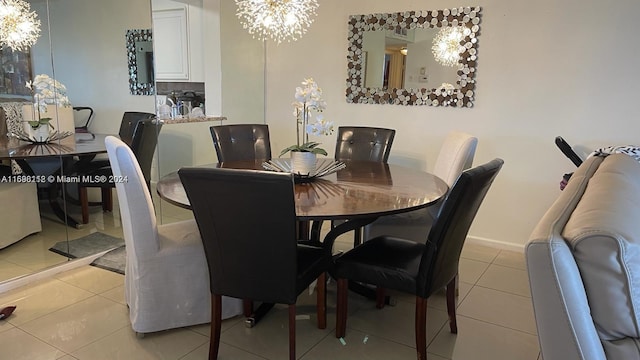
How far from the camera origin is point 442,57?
150 inches

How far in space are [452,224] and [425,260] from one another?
0.68ft

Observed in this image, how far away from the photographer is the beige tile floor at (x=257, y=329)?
2.25 m

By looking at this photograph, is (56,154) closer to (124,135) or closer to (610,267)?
(124,135)

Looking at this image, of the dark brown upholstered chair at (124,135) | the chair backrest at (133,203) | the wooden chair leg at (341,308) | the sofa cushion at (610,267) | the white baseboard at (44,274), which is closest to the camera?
the sofa cushion at (610,267)

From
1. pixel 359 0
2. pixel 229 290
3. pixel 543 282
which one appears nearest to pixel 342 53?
pixel 359 0

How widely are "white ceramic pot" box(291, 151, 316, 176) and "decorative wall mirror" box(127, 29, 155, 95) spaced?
1861 millimetres

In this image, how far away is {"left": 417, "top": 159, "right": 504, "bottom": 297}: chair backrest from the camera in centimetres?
189

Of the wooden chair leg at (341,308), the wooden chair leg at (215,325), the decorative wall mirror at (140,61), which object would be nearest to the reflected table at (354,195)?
the wooden chair leg at (341,308)

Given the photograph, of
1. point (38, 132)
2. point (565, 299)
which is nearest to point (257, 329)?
point (565, 299)

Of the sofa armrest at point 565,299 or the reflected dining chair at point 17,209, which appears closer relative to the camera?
the sofa armrest at point 565,299

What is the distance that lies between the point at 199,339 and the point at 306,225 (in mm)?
1054

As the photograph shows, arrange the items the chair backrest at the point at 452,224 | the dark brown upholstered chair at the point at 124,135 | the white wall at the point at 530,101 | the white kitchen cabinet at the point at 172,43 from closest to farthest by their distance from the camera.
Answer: the chair backrest at the point at 452,224
the white wall at the point at 530,101
the dark brown upholstered chair at the point at 124,135
the white kitchen cabinet at the point at 172,43

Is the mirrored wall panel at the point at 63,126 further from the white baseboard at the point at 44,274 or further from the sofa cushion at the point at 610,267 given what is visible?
the sofa cushion at the point at 610,267

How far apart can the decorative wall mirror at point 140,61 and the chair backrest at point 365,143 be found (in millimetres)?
1688
